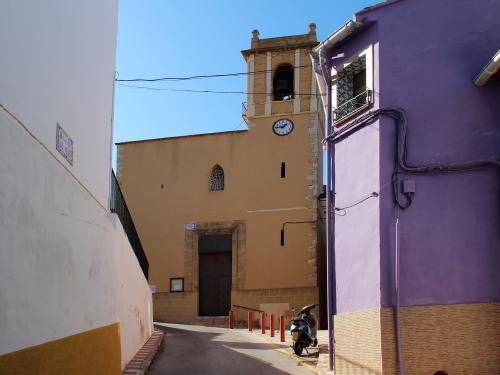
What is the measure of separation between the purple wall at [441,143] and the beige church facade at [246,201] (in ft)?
48.0

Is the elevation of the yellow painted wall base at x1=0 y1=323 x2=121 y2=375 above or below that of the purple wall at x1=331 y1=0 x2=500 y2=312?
below

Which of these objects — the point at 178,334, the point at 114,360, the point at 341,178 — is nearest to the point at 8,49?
the point at 114,360

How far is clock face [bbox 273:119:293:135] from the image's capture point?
26078mm

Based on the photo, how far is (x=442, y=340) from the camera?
8.99 m

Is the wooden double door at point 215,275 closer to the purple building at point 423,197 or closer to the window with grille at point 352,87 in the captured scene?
the window with grille at point 352,87

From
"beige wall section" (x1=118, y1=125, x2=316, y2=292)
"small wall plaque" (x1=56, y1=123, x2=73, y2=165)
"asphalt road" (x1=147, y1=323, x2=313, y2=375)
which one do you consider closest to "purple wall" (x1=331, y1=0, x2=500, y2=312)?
"asphalt road" (x1=147, y1=323, x2=313, y2=375)

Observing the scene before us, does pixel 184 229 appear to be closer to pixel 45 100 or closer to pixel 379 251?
pixel 379 251

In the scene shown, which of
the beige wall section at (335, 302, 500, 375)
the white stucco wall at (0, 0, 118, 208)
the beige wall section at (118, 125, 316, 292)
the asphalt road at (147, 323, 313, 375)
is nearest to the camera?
the white stucco wall at (0, 0, 118, 208)

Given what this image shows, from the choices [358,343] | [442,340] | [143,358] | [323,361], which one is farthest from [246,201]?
[442,340]

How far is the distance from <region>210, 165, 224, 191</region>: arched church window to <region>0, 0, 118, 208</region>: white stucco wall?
15.8 metres

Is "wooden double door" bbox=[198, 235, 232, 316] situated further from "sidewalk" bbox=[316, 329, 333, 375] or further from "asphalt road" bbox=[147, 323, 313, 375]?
"sidewalk" bbox=[316, 329, 333, 375]

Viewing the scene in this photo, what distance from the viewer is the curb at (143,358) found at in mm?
10055

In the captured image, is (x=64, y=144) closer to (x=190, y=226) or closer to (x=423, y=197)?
(x=423, y=197)

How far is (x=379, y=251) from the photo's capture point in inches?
367
